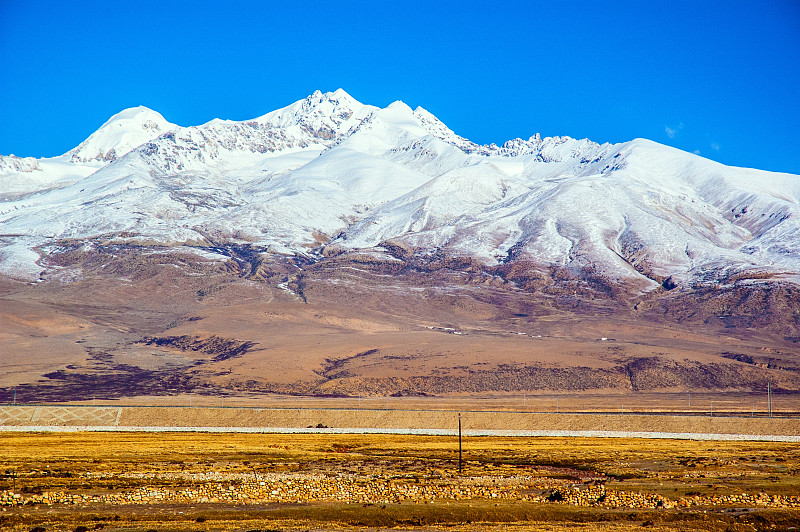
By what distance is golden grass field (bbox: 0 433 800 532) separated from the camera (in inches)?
1155

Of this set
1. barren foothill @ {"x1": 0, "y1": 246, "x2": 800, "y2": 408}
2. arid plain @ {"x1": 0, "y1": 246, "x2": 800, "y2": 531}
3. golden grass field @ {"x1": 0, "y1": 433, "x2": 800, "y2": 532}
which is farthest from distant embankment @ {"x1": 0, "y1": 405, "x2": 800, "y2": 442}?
barren foothill @ {"x1": 0, "y1": 246, "x2": 800, "y2": 408}

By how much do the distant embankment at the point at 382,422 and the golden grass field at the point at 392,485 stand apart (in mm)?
12050

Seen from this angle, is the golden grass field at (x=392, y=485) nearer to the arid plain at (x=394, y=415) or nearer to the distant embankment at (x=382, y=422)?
the arid plain at (x=394, y=415)

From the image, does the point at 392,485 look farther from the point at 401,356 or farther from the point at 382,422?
the point at 401,356

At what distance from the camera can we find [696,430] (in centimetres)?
6950

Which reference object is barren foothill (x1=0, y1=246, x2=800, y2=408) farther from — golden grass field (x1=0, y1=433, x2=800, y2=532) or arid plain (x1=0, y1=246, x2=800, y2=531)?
golden grass field (x1=0, y1=433, x2=800, y2=532)

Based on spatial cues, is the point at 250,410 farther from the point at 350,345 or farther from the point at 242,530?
the point at 350,345

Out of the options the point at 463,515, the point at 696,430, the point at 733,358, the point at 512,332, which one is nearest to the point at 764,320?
the point at 733,358

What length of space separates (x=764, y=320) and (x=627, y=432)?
453 feet

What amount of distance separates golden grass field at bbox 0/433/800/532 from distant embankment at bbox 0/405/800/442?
39.5 ft

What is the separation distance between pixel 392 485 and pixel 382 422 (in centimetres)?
3880

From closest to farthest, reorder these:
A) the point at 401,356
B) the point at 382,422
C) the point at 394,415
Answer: the point at 382,422
the point at 394,415
the point at 401,356

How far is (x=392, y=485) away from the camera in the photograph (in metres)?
36.7

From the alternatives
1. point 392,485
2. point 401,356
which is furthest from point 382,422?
point 401,356
